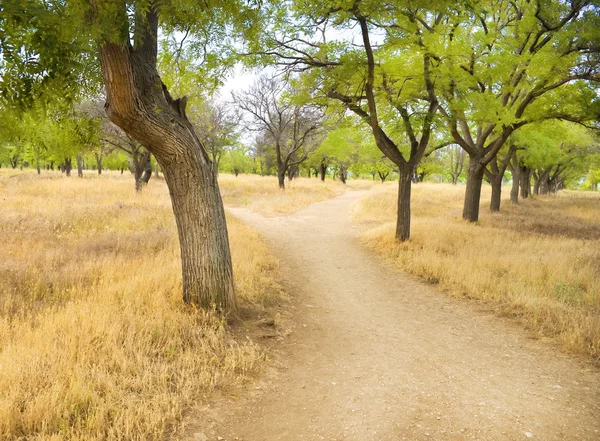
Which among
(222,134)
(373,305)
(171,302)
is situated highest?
(222,134)

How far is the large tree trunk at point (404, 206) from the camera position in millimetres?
11023

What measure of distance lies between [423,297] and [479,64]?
9.54 m

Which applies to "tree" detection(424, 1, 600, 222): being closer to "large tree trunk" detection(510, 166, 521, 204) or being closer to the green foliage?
"large tree trunk" detection(510, 166, 521, 204)

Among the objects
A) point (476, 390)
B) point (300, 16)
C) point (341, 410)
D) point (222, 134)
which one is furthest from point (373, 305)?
point (222, 134)

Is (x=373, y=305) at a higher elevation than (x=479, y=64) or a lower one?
lower

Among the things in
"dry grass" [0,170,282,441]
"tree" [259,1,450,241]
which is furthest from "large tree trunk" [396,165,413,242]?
"dry grass" [0,170,282,441]

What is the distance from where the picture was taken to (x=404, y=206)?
36.2 ft

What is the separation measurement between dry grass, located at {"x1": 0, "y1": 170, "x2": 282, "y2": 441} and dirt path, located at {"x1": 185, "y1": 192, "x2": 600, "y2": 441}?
0.51m

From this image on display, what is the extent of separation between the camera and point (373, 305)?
22.8 ft

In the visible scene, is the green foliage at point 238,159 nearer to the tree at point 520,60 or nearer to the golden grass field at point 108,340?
the tree at point 520,60

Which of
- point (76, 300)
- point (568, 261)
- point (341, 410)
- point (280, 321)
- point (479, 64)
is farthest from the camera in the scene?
point (479, 64)

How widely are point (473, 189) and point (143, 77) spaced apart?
1473 centimetres

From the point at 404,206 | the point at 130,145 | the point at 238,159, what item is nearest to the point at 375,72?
the point at 404,206

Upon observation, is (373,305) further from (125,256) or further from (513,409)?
(125,256)
